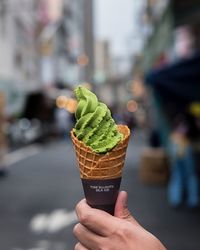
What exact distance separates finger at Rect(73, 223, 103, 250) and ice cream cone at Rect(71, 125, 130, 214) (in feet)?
0.29

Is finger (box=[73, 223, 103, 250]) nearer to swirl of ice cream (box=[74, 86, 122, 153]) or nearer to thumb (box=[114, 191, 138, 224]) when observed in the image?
thumb (box=[114, 191, 138, 224])

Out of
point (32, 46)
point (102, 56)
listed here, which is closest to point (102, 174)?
point (32, 46)

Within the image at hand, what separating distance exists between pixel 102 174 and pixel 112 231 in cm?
22

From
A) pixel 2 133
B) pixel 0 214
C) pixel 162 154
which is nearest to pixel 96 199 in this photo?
pixel 0 214

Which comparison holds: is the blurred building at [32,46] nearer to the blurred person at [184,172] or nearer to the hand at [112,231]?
the blurred person at [184,172]

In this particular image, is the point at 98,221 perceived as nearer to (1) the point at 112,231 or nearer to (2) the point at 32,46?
(1) the point at 112,231

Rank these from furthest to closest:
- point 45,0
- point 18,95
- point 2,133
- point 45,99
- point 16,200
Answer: point 45,0 → point 45,99 → point 18,95 → point 2,133 → point 16,200

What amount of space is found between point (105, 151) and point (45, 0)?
45694mm

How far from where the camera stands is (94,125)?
2051 mm

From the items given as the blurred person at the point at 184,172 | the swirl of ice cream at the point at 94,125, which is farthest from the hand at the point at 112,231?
the blurred person at the point at 184,172

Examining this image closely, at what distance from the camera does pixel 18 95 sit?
2153cm

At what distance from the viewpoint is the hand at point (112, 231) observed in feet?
5.98

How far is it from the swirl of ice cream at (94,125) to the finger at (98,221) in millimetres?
206

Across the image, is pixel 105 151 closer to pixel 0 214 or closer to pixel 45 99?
pixel 0 214
